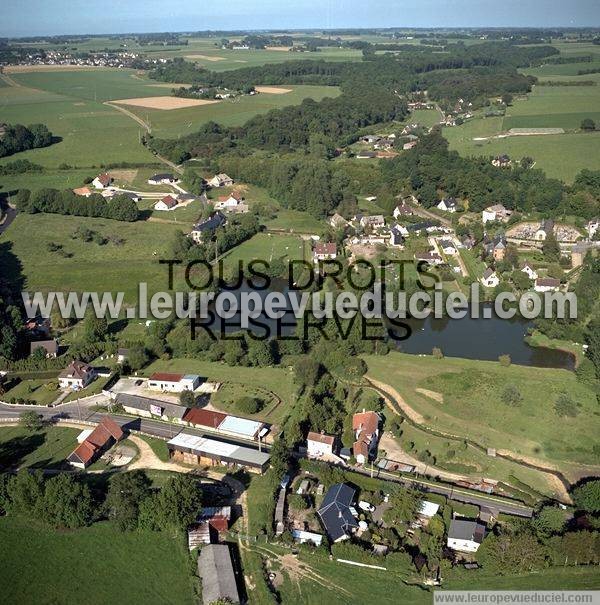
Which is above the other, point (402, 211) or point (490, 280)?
point (402, 211)

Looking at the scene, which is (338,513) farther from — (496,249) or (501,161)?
(501,161)

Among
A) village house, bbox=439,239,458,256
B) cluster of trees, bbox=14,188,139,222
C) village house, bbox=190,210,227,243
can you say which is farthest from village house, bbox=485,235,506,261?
cluster of trees, bbox=14,188,139,222

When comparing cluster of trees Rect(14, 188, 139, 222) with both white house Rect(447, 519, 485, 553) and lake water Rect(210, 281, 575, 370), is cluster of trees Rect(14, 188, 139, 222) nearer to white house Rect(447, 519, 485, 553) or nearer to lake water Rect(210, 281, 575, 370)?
lake water Rect(210, 281, 575, 370)

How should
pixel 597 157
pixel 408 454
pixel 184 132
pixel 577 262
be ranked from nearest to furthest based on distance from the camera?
pixel 408 454, pixel 577 262, pixel 597 157, pixel 184 132

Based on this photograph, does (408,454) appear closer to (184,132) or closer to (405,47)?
(184,132)

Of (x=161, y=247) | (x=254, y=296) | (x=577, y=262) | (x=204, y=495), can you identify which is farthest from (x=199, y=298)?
(x=577, y=262)

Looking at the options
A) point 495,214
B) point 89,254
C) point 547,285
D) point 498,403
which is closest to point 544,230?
point 495,214

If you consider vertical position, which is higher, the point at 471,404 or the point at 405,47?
the point at 405,47
